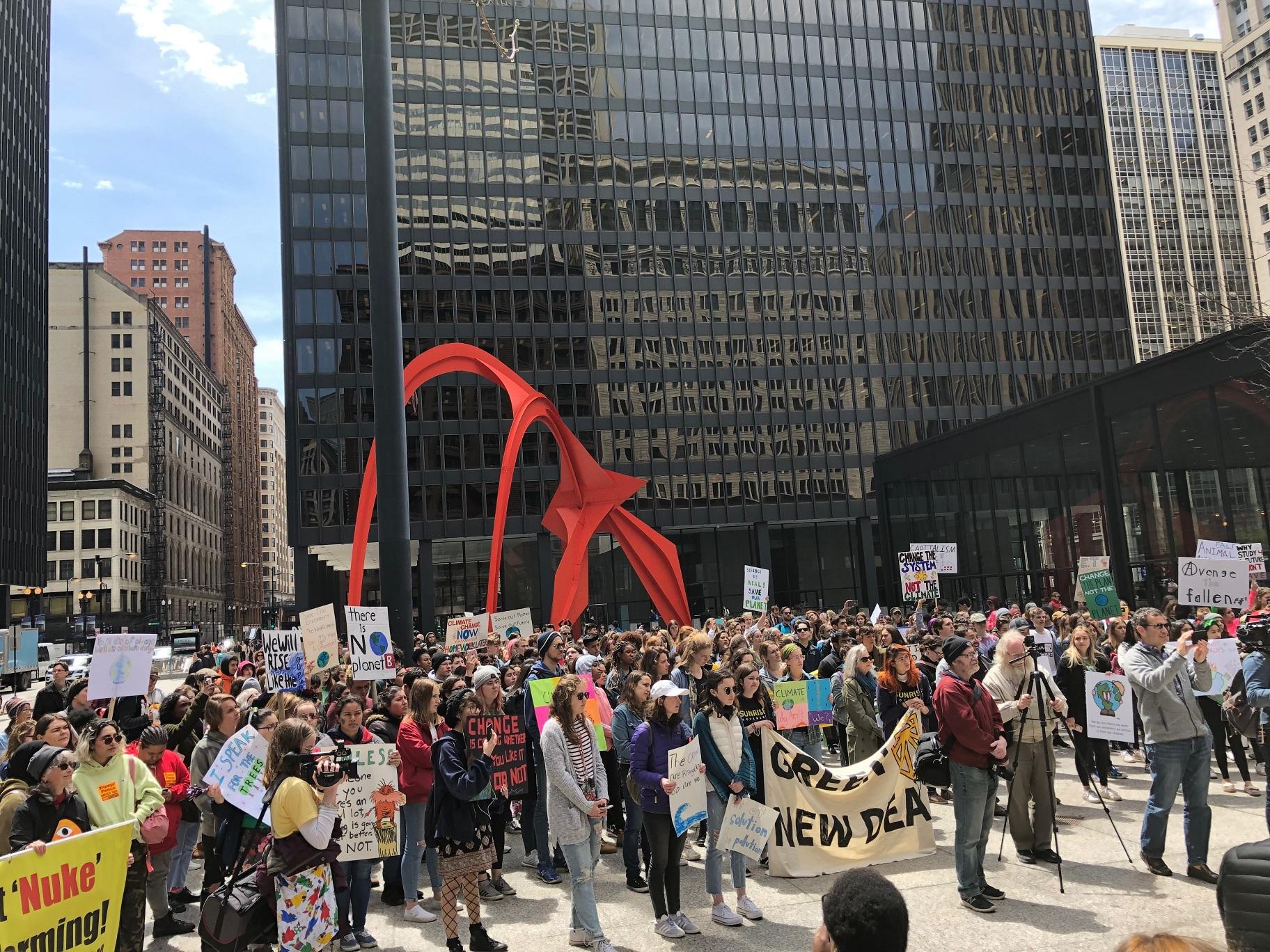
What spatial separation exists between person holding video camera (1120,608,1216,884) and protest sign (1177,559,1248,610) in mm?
4161

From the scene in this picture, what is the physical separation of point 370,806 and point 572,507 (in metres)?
21.3

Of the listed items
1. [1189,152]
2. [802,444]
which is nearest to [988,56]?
[802,444]

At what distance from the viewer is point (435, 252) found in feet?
190

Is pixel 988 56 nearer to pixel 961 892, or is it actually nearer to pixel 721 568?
pixel 721 568

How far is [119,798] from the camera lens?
283 inches

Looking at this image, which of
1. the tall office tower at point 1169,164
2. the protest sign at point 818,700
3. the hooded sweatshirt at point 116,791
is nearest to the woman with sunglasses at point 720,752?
the protest sign at point 818,700

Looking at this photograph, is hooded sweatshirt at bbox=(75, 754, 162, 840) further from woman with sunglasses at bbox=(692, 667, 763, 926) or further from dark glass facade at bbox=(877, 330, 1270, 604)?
dark glass facade at bbox=(877, 330, 1270, 604)

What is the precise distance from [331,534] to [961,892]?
1972 inches

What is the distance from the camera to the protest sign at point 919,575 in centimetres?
2283

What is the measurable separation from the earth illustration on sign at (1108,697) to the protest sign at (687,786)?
18.5 feet

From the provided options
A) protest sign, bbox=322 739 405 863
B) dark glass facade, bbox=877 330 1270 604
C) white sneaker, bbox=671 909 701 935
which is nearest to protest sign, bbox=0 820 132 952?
protest sign, bbox=322 739 405 863

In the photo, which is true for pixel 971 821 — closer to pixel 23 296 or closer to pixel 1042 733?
pixel 1042 733

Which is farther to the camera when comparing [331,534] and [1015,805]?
[331,534]

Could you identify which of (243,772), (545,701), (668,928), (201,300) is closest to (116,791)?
(243,772)
